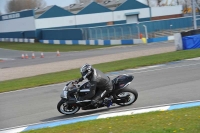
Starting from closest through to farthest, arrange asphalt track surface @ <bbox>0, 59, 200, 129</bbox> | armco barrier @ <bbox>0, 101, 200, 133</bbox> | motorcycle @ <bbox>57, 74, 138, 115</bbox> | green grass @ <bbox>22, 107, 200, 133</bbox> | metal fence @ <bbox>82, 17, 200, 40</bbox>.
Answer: green grass @ <bbox>22, 107, 200, 133</bbox> < armco barrier @ <bbox>0, 101, 200, 133</bbox> < motorcycle @ <bbox>57, 74, 138, 115</bbox> < asphalt track surface @ <bbox>0, 59, 200, 129</bbox> < metal fence @ <bbox>82, 17, 200, 40</bbox>

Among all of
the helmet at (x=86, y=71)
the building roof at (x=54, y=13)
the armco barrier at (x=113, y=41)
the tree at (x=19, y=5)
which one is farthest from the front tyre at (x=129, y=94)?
the tree at (x=19, y=5)

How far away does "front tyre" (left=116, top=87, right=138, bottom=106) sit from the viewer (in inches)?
459

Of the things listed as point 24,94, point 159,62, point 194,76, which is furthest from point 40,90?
point 159,62

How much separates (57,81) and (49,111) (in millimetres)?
7052

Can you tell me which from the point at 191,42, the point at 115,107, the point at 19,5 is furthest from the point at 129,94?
the point at 19,5

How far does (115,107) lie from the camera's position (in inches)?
470

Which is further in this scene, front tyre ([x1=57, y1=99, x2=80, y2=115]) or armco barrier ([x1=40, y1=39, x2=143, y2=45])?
armco barrier ([x1=40, y1=39, x2=143, y2=45])

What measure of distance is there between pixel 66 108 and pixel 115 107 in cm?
145

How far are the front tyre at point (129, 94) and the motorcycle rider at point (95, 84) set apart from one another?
16.2 inches

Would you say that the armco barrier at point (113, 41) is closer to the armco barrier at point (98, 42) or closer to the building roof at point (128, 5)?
the armco barrier at point (98, 42)

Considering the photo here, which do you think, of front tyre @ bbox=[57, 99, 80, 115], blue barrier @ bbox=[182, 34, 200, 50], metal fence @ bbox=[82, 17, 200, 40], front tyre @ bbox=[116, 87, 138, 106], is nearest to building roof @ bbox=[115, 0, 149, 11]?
metal fence @ bbox=[82, 17, 200, 40]

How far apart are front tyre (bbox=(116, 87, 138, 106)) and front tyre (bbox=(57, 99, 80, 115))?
128cm

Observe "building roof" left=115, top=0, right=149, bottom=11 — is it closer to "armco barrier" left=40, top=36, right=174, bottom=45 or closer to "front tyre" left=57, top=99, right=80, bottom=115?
"armco barrier" left=40, top=36, right=174, bottom=45

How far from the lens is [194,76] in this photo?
1606 centimetres
